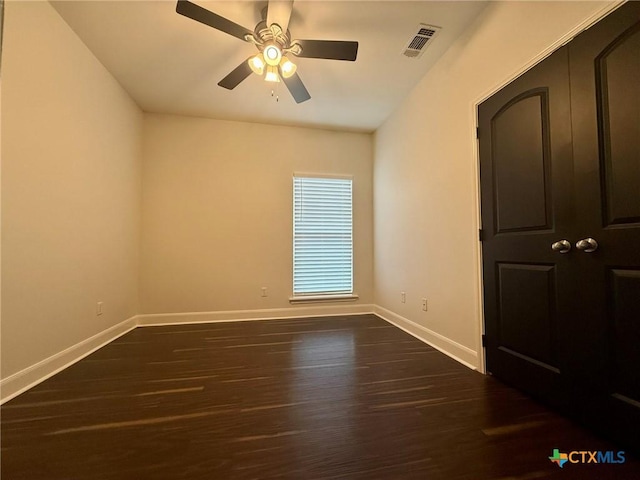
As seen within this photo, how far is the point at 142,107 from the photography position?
11.4 ft

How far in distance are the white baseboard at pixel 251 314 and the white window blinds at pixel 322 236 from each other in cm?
24

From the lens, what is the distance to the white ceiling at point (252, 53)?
6.70 ft

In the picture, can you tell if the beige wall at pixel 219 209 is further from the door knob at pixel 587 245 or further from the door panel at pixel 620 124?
the door panel at pixel 620 124

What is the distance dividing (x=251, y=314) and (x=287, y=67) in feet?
9.76

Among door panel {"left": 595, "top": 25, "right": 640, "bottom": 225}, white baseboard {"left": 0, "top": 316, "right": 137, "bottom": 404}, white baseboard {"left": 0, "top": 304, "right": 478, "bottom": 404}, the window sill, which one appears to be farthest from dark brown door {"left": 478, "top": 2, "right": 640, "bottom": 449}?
white baseboard {"left": 0, "top": 316, "right": 137, "bottom": 404}

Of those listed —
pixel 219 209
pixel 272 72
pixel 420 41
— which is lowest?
pixel 219 209

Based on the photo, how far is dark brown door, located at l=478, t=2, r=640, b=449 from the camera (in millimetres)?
1255

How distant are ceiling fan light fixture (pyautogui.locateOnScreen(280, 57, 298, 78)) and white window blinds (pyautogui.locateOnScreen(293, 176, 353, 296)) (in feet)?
6.02

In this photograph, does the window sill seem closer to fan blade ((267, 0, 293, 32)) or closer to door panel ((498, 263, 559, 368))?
door panel ((498, 263, 559, 368))

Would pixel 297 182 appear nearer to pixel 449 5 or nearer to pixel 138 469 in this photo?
pixel 449 5

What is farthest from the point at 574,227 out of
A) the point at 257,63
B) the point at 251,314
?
the point at 251,314

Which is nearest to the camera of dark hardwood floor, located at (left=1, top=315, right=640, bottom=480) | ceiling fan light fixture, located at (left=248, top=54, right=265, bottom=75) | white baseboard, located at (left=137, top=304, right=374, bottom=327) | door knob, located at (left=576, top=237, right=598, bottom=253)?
dark hardwood floor, located at (left=1, top=315, right=640, bottom=480)

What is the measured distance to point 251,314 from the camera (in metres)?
3.76

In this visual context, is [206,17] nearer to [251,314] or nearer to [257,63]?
[257,63]
